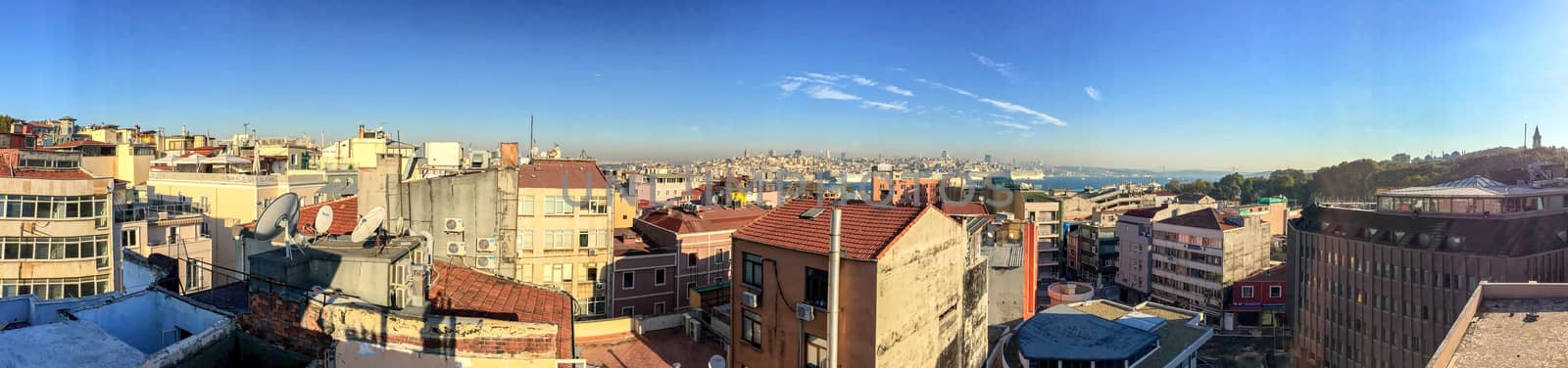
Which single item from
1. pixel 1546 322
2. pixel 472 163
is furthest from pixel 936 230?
pixel 472 163

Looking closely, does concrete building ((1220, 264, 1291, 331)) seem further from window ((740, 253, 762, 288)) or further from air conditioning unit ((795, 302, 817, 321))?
air conditioning unit ((795, 302, 817, 321))

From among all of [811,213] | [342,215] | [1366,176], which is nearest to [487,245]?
[342,215]

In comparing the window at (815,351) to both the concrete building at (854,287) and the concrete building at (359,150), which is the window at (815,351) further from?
the concrete building at (359,150)

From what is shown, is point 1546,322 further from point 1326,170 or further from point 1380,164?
point 1326,170

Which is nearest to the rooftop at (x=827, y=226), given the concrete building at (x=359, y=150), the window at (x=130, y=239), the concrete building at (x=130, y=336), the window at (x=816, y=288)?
the window at (x=816, y=288)

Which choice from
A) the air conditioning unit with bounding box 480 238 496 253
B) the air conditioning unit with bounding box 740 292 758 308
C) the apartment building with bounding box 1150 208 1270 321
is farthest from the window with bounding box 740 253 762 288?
the apartment building with bounding box 1150 208 1270 321

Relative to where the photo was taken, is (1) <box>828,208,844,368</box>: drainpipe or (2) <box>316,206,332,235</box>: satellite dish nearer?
(2) <box>316,206,332,235</box>: satellite dish

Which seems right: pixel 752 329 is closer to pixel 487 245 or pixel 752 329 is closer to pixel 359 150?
pixel 487 245
